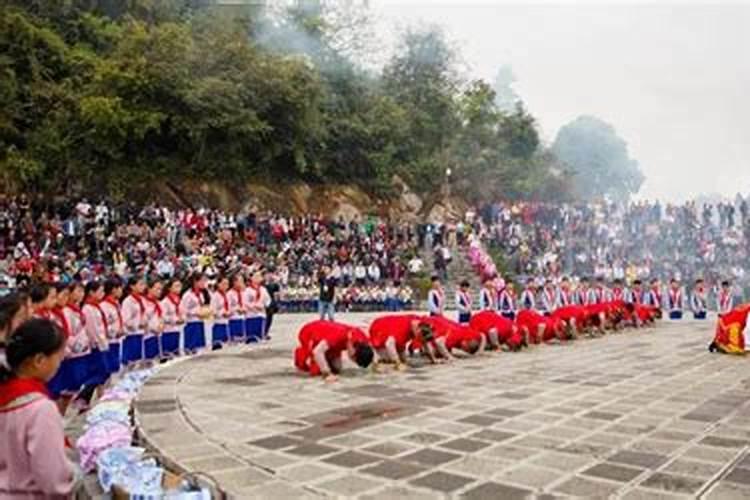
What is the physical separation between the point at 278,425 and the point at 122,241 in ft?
57.2

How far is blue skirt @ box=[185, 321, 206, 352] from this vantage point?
1116cm

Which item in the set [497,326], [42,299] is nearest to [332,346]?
[42,299]

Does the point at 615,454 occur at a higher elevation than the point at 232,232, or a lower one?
lower

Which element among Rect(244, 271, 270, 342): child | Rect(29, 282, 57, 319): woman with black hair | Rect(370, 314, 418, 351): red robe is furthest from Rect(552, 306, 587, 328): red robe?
Rect(29, 282, 57, 319): woman with black hair

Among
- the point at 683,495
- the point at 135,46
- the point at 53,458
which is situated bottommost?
the point at 683,495

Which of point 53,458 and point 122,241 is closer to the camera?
point 53,458

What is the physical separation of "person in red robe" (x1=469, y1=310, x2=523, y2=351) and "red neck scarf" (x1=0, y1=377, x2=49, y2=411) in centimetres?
895

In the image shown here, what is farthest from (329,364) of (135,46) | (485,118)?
(485,118)

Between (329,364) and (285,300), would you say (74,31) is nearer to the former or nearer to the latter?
(285,300)

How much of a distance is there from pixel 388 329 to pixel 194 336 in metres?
4.04

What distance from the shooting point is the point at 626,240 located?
98.4 ft

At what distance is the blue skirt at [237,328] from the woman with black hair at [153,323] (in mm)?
2113

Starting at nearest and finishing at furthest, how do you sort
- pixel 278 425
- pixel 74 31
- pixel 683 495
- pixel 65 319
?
pixel 683 495, pixel 278 425, pixel 65 319, pixel 74 31

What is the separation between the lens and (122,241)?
21438 mm
